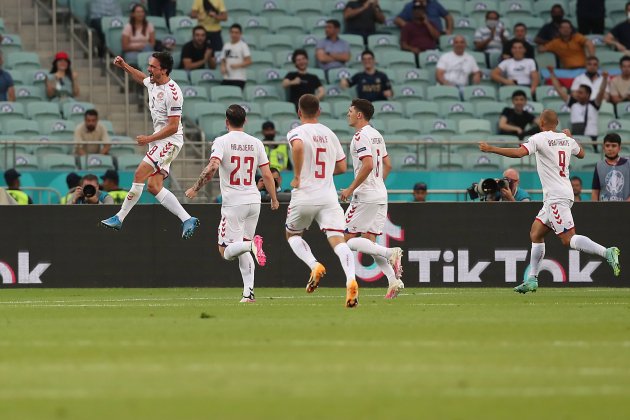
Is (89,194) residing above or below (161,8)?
below

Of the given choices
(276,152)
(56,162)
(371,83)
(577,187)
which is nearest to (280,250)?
(276,152)

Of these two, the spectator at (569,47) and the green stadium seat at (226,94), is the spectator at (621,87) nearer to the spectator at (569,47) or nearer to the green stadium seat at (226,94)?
the spectator at (569,47)

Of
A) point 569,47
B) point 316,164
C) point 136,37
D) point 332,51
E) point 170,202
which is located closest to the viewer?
point 316,164

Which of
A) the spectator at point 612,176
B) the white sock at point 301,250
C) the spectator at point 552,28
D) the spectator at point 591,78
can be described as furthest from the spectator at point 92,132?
the spectator at point 552,28

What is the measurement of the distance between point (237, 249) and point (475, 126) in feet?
36.6

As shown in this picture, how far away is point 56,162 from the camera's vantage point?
22.3m

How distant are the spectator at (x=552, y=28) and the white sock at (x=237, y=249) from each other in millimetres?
14969

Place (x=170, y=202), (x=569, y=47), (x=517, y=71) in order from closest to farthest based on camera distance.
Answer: (x=170, y=202) → (x=517, y=71) → (x=569, y=47)

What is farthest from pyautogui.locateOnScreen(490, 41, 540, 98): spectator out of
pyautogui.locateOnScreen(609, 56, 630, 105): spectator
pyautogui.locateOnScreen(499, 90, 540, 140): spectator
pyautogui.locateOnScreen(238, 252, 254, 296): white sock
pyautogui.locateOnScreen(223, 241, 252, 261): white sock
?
pyautogui.locateOnScreen(223, 241, 252, 261): white sock

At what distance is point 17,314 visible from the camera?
1366 centimetres

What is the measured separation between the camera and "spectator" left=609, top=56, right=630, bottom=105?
89.4 feet

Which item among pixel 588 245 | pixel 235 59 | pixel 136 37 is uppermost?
pixel 136 37

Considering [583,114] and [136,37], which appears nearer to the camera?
[583,114]

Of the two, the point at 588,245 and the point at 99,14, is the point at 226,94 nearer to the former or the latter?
the point at 99,14
